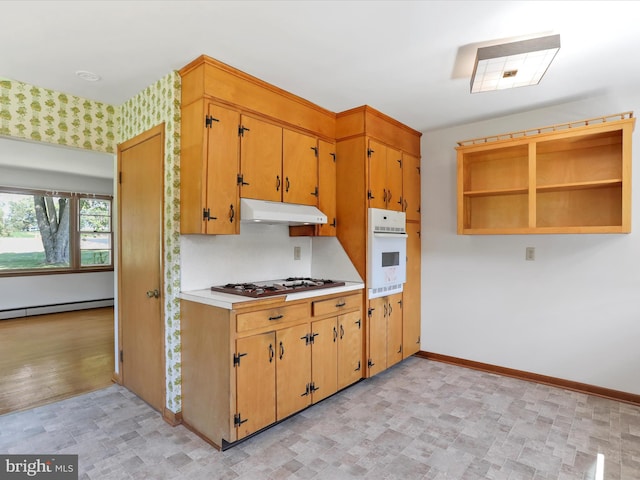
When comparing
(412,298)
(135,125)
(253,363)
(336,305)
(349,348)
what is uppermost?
(135,125)

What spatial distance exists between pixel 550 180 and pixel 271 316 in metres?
2.81

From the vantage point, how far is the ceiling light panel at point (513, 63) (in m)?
2.09

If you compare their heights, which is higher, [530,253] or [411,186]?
[411,186]

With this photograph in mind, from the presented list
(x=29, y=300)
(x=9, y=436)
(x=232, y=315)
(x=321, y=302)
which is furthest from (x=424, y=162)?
(x=29, y=300)

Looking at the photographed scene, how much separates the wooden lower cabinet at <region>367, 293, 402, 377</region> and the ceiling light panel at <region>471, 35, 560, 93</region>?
200 centimetres

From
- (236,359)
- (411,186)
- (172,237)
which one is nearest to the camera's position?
(236,359)

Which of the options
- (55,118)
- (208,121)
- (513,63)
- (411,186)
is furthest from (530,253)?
(55,118)

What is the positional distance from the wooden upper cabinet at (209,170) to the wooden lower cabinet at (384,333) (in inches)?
62.7

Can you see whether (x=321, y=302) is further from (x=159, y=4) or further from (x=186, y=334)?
(x=159, y=4)

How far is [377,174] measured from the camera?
3.39m

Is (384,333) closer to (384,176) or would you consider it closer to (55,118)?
(384,176)

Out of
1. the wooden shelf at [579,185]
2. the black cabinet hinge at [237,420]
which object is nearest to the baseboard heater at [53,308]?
the black cabinet hinge at [237,420]

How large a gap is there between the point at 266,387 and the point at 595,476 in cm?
200

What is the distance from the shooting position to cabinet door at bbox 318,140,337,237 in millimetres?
3281
